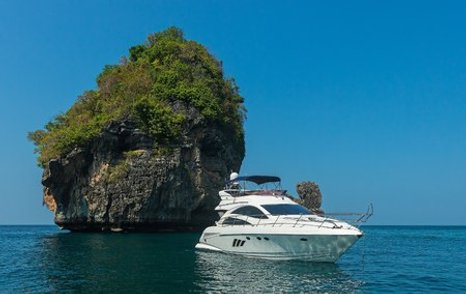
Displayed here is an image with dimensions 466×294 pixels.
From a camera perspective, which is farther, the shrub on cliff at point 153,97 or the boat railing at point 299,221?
the shrub on cliff at point 153,97

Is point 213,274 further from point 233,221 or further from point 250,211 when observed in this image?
point 233,221

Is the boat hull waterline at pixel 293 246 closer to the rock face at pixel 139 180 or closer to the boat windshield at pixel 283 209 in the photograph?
the boat windshield at pixel 283 209

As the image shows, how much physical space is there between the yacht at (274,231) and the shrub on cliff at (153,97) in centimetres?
2165

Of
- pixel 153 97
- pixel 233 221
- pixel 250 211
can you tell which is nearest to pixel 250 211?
pixel 250 211

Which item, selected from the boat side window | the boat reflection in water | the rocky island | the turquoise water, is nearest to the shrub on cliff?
the rocky island

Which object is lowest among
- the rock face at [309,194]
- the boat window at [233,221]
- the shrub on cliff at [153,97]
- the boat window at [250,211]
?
the boat window at [233,221]

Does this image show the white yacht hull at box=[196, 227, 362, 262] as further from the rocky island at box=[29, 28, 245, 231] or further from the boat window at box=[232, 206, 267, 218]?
the rocky island at box=[29, 28, 245, 231]

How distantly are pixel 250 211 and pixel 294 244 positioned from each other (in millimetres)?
3826

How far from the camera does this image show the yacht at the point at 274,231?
797 inches


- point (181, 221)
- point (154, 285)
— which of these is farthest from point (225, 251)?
point (181, 221)

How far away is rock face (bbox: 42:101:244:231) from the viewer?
1766 inches

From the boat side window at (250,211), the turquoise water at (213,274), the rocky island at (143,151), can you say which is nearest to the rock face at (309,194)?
the rocky island at (143,151)

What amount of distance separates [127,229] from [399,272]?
32.8 meters

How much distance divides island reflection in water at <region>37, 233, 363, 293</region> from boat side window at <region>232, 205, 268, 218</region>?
7.95ft
